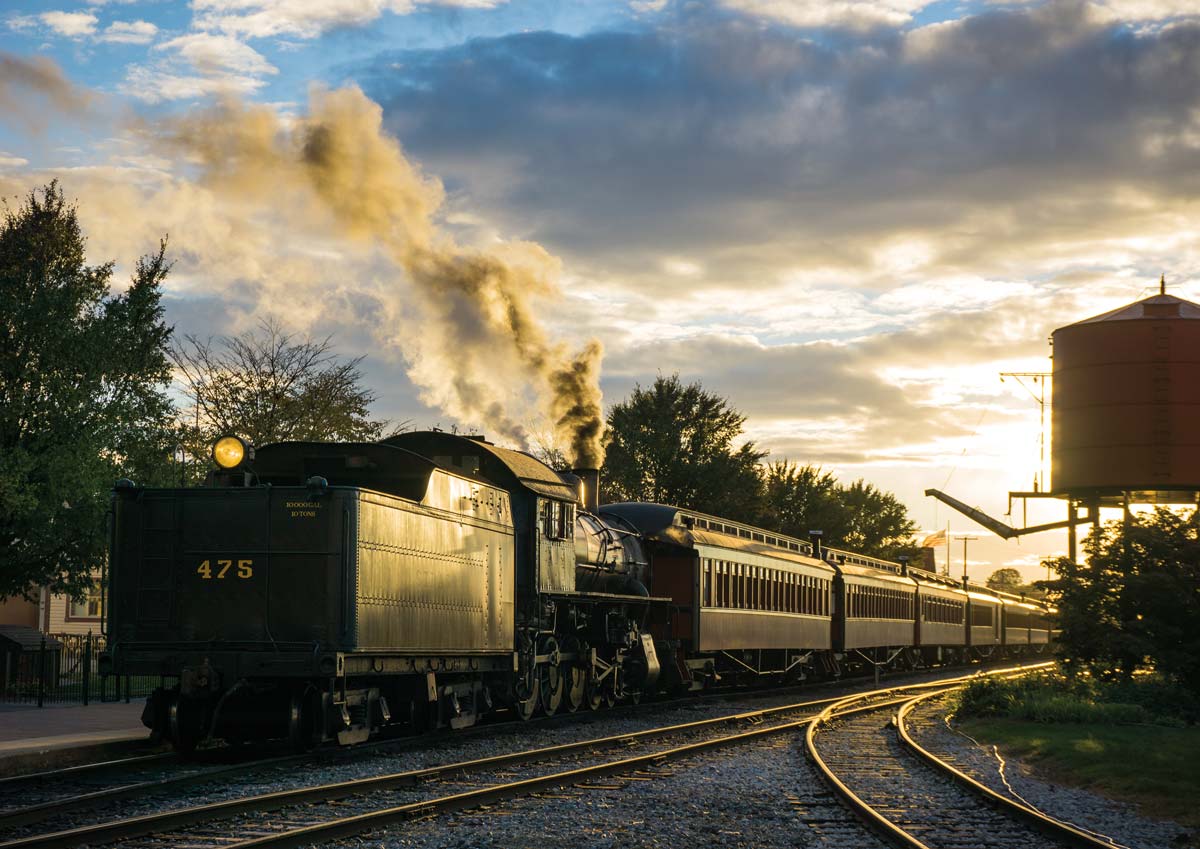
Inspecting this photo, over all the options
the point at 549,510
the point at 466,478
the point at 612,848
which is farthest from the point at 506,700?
the point at 612,848

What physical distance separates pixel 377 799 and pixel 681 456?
5377 cm

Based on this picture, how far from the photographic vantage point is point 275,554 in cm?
1407

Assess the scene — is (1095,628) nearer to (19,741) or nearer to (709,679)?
(709,679)

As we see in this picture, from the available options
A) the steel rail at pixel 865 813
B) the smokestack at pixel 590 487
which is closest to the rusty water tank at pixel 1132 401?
the smokestack at pixel 590 487

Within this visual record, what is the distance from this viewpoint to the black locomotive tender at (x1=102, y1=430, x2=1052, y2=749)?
13977 mm

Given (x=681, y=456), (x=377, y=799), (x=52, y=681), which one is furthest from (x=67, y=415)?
(x=681, y=456)

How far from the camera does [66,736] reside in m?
15.2

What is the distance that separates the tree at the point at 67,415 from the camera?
2578 centimetres

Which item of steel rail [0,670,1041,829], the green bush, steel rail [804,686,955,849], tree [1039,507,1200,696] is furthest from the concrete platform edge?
tree [1039,507,1200,696]

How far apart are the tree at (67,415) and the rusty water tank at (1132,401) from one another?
2404cm

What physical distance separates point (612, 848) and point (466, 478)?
7.95m

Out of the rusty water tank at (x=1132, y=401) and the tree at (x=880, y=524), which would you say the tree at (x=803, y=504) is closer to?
the tree at (x=880, y=524)

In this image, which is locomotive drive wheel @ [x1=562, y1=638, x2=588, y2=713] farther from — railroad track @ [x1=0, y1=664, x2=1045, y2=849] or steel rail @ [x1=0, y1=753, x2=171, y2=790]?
steel rail @ [x1=0, y1=753, x2=171, y2=790]

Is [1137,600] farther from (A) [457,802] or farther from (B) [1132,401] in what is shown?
(B) [1132,401]
